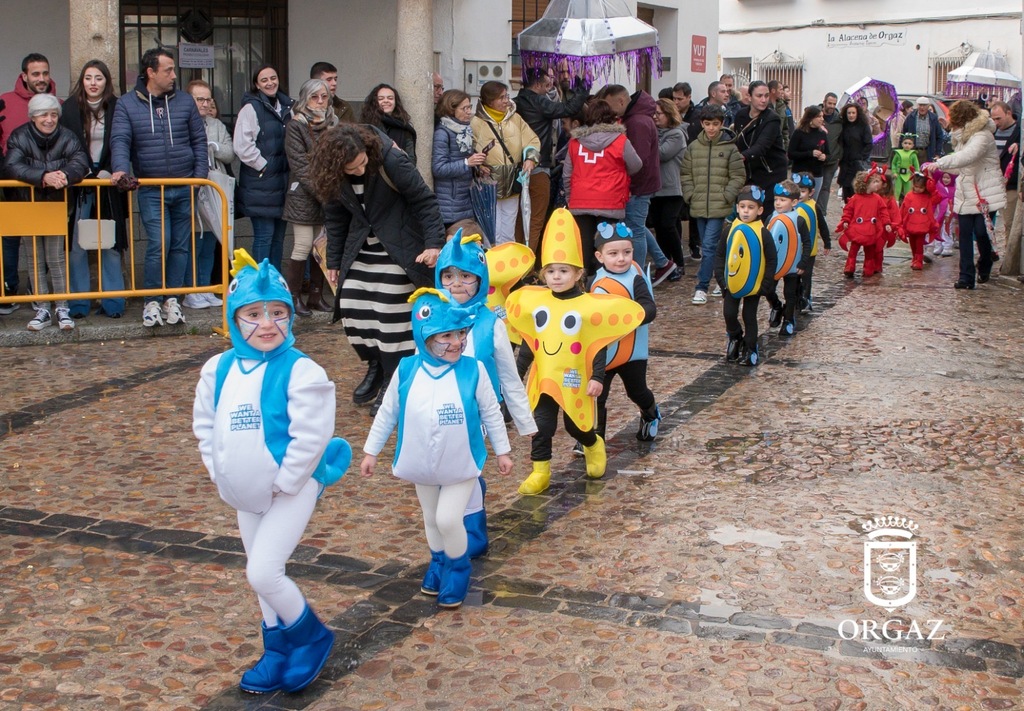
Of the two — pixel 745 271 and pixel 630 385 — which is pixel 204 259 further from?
pixel 630 385

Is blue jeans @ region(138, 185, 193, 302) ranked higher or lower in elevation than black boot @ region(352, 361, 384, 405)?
higher

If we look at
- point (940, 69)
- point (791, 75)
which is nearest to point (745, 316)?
point (940, 69)

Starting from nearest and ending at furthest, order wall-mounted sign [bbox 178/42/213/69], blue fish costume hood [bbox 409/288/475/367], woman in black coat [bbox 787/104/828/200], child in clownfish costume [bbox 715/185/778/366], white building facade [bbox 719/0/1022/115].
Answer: blue fish costume hood [bbox 409/288/475/367] → child in clownfish costume [bbox 715/185/778/366] → wall-mounted sign [bbox 178/42/213/69] → woman in black coat [bbox 787/104/828/200] → white building facade [bbox 719/0/1022/115]

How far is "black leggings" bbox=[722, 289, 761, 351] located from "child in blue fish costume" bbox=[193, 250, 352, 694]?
18.6 ft

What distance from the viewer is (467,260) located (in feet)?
20.0

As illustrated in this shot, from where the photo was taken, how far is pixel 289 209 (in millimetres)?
11125

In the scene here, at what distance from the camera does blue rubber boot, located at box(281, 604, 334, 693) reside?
4553 millimetres

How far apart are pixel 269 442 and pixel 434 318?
964 millimetres

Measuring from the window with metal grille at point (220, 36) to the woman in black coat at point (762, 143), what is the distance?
4.77m

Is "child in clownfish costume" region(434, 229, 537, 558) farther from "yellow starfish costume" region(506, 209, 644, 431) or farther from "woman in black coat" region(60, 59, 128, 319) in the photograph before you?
"woman in black coat" region(60, 59, 128, 319)

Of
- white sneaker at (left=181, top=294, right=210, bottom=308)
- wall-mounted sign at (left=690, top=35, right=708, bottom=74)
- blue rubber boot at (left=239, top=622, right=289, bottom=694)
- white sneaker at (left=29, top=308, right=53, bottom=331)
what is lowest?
blue rubber boot at (left=239, top=622, right=289, bottom=694)

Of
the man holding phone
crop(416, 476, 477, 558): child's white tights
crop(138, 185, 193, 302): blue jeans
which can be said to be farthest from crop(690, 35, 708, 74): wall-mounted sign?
crop(416, 476, 477, 558): child's white tights

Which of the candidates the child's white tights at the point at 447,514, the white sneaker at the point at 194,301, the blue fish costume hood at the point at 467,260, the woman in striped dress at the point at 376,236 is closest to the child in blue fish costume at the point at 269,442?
the child's white tights at the point at 447,514

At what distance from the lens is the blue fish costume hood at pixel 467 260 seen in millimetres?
6086
